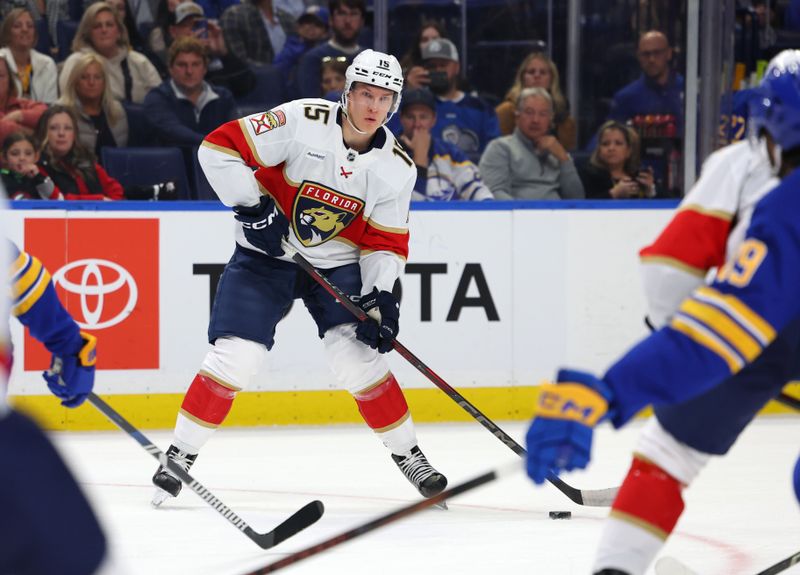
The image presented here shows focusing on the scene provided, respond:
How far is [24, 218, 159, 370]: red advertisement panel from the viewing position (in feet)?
15.5

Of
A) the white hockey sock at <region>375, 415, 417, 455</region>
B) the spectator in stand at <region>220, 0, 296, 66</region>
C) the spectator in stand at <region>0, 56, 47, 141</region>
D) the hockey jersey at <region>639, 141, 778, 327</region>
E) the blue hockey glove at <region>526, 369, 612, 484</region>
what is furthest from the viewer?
the spectator in stand at <region>220, 0, 296, 66</region>

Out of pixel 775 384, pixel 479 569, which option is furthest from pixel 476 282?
pixel 775 384

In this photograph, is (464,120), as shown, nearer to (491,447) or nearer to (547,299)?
(547,299)

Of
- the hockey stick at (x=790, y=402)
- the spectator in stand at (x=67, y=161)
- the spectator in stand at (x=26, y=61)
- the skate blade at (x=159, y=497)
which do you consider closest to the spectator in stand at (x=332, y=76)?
the spectator in stand at (x=67, y=161)

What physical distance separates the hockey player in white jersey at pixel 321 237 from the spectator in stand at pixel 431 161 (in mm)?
1596

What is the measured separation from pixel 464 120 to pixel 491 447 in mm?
1591

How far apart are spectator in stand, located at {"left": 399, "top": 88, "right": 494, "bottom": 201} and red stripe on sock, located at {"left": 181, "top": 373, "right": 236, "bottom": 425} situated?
1.87 metres

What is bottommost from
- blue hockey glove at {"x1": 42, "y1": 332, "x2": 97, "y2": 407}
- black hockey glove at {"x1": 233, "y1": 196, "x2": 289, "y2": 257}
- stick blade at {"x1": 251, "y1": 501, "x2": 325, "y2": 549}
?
stick blade at {"x1": 251, "y1": 501, "x2": 325, "y2": 549}

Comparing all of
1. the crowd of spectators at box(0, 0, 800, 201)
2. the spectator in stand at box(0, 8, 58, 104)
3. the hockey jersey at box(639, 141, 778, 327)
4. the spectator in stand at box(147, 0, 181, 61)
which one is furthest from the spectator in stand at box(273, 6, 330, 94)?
the hockey jersey at box(639, 141, 778, 327)

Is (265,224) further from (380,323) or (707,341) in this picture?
(707,341)

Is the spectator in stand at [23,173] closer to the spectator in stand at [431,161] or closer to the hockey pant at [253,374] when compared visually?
the spectator in stand at [431,161]

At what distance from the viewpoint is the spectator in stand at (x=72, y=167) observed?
16.2ft

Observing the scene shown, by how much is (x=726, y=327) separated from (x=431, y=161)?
3.64 m

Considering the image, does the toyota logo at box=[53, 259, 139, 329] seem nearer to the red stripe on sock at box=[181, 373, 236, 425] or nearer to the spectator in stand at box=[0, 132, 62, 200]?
the spectator in stand at box=[0, 132, 62, 200]
